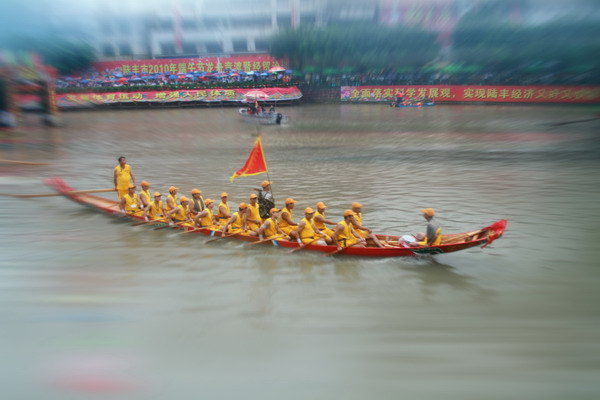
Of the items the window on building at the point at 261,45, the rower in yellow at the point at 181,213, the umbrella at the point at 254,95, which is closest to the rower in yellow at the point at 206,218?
the rower in yellow at the point at 181,213

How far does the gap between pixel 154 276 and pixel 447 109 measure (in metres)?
33.0

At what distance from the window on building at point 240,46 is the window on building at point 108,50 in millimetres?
12381

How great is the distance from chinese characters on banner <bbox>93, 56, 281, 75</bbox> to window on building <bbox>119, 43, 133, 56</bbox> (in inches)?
33.9

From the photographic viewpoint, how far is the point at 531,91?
117ft

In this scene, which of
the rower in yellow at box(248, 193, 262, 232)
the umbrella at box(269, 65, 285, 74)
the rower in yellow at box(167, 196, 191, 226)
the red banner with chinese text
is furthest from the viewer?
the red banner with chinese text

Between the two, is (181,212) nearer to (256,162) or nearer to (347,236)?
(256,162)

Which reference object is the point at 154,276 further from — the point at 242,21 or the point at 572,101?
the point at 242,21

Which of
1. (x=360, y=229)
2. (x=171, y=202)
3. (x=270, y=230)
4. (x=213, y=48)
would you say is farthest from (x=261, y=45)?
(x=360, y=229)

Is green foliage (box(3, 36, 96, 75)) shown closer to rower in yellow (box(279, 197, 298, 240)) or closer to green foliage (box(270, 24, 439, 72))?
green foliage (box(270, 24, 439, 72))

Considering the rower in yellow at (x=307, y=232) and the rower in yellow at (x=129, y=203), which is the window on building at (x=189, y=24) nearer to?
the rower in yellow at (x=129, y=203)

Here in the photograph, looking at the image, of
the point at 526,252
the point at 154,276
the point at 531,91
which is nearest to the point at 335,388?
the point at 154,276

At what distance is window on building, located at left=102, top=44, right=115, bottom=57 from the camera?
146ft

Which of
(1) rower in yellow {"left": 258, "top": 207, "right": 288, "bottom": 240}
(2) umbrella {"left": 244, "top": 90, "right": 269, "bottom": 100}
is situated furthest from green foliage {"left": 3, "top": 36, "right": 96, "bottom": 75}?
(1) rower in yellow {"left": 258, "top": 207, "right": 288, "bottom": 240}

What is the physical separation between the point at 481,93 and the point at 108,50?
3621cm
